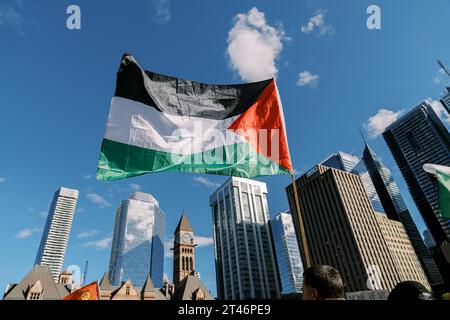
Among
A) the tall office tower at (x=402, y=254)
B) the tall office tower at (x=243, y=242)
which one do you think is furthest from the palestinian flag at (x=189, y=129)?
the tall office tower at (x=243, y=242)

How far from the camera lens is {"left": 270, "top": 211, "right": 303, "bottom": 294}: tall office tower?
15871 cm

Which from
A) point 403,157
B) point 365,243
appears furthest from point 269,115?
point 403,157

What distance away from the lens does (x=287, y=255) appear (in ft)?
539

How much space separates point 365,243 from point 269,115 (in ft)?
352

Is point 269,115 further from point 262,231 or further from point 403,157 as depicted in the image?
point 403,157

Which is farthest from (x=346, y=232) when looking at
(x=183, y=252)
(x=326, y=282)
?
(x=326, y=282)

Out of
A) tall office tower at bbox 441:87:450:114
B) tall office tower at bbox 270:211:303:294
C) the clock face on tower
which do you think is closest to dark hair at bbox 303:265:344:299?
the clock face on tower

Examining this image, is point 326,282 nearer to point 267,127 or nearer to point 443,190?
point 267,127

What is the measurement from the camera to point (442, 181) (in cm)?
1201

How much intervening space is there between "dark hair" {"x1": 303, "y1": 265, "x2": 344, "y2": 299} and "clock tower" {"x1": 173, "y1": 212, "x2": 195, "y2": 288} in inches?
3182

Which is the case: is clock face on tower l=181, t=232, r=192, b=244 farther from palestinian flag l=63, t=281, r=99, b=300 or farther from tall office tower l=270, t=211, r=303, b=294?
tall office tower l=270, t=211, r=303, b=294

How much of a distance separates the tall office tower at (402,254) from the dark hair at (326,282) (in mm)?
119763

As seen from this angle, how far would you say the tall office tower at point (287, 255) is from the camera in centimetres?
15871

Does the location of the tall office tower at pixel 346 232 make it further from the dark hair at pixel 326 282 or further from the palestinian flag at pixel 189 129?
the dark hair at pixel 326 282
